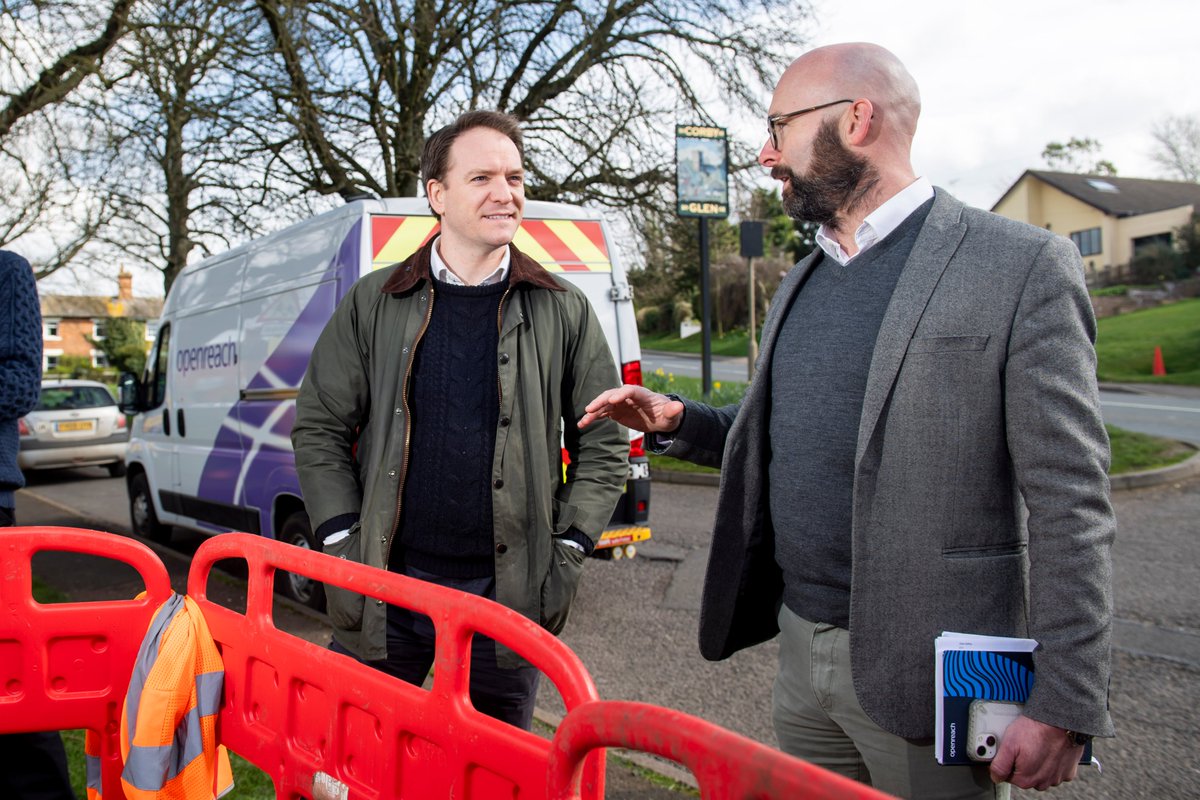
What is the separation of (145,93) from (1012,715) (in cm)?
1226

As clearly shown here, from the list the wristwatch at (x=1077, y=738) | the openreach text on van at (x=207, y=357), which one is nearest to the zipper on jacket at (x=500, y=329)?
the wristwatch at (x=1077, y=738)

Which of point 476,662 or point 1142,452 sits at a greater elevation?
point 476,662

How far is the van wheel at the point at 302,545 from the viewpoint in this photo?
5672 mm

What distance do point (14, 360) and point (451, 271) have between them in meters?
1.52

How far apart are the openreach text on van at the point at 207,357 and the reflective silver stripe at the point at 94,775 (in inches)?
158

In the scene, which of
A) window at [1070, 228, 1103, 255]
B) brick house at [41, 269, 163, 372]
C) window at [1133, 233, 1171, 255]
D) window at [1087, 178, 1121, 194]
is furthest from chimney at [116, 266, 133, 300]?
brick house at [41, 269, 163, 372]

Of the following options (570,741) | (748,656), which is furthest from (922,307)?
(748,656)

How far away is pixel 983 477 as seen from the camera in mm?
1674

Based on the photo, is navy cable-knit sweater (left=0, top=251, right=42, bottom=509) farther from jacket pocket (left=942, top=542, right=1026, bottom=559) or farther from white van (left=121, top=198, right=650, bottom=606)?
jacket pocket (left=942, top=542, right=1026, bottom=559)

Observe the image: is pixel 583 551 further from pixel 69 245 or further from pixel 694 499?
pixel 69 245

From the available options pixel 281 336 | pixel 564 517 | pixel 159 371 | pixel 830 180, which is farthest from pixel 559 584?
pixel 159 371

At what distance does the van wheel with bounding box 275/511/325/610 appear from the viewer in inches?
223

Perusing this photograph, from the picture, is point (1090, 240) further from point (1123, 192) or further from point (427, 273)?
point (427, 273)

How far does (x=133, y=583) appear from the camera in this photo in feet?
22.6
